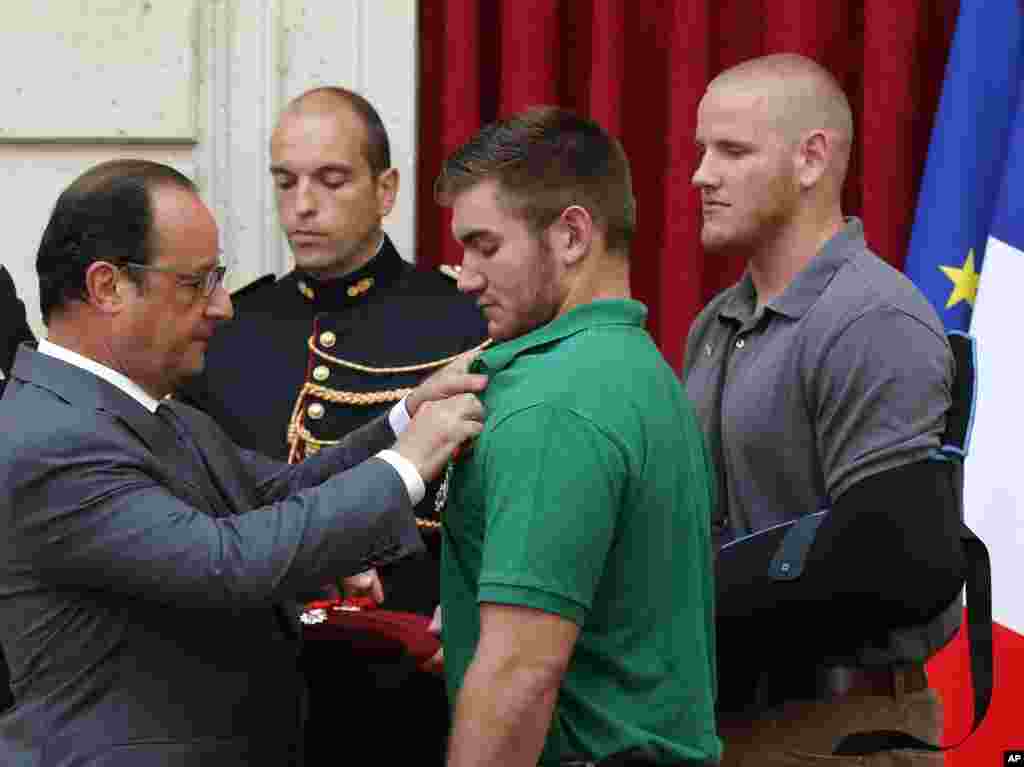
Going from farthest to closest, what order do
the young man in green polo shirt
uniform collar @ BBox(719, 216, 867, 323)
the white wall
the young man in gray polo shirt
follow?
the white wall
uniform collar @ BBox(719, 216, 867, 323)
the young man in gray polo shirt
the young man in green polo shirt

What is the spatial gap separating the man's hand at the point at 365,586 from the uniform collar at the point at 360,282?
76 centimetres

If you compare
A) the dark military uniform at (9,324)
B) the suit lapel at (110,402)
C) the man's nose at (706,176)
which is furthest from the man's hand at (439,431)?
the dark military uniform at (9,324)

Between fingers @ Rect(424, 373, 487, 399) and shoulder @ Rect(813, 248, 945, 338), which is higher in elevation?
shoulder @ Rect(813, 248, 945, 338)

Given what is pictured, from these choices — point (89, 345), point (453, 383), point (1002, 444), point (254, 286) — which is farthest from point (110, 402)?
point (1002, 444)

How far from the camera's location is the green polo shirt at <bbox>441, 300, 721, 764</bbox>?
164cm

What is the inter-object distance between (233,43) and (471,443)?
6.48 ft

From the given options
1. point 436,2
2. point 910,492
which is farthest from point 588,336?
point 436,2

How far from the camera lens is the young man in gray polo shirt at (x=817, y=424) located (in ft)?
6.99

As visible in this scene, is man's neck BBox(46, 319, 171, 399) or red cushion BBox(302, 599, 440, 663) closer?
man's neck BBox(46, 319, 171, 399)

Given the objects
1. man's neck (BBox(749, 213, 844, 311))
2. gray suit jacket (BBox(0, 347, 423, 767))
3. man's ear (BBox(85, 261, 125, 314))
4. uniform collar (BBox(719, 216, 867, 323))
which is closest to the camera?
gray suit jacket (BBox(0, 347, 423, 767))

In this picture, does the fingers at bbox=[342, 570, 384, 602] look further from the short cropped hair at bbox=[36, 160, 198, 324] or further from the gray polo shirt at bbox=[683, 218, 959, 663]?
the short cropped hair at bbox=[36, 160, 198, 324]

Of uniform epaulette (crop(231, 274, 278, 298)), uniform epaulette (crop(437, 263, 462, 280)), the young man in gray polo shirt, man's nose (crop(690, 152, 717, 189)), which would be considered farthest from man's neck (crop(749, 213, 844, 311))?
uniform epaulette (crop(231, 274, 278, 298))

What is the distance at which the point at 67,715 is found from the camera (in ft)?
6.27

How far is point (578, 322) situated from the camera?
5.79 ft
